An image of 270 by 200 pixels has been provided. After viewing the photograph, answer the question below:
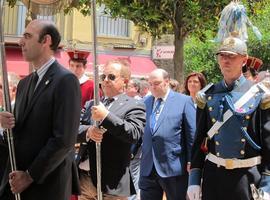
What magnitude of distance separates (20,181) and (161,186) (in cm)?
234

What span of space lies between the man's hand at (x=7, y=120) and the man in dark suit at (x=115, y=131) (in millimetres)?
779

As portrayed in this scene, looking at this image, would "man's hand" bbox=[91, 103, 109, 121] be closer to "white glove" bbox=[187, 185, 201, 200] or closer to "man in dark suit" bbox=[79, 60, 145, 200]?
"man in dark suit" bbox=[79, 60, 145, 200]

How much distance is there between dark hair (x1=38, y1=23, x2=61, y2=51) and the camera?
3748mm

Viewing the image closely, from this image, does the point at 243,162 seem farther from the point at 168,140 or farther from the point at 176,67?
the point at 176,67

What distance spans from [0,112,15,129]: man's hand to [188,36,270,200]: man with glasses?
4.31 ft

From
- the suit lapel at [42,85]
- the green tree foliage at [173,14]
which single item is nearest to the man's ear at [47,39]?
the suit lapel at [42,85]

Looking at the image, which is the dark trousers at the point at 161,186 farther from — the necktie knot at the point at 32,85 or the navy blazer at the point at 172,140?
the necktie knot at the point at 32,85

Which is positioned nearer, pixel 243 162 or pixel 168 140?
pixel 243 162

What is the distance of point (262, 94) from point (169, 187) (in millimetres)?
1979

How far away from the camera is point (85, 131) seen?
4.55 m

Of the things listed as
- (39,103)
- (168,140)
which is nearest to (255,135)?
(39,103)

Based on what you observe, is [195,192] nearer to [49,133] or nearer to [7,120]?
[49,133]

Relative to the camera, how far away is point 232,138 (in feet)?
12.3

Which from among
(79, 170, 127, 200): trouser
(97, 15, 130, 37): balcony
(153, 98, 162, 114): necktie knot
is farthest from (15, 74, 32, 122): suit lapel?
(97, 15, 130, 37): balcony
